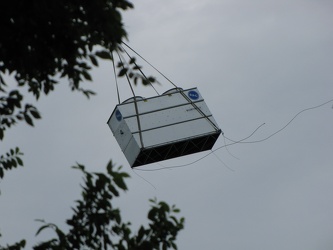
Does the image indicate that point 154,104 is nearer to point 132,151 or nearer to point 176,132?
point 176,132

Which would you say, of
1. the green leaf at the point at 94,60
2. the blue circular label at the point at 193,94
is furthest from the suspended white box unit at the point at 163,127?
the green leaf at the point at 94,60

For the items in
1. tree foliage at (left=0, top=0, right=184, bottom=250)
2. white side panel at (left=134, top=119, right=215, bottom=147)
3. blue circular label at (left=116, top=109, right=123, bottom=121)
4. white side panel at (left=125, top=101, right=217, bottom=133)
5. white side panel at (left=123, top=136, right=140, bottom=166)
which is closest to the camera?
tree foliage at (left=0, top=0, right=184, bottom=250)

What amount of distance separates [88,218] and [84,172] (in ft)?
1.23

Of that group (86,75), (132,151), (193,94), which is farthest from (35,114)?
(193,94)

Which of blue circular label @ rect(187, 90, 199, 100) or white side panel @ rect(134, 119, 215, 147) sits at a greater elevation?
blue circular label @ rect(187, 90, 199, 100)

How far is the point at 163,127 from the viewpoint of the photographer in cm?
1330

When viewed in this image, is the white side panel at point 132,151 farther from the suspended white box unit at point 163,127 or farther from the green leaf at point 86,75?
the green leaf at point 86,75

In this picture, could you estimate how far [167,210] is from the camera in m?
5.54

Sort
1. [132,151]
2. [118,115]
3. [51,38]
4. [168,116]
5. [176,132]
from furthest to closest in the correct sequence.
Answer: [168,116]
[118,115]
[176,132]
[132,151]
[51,38]

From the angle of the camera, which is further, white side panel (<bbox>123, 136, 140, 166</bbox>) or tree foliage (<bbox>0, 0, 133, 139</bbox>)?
Result: white side panel (<bbox>123, 136, 140, 166</bbox>)

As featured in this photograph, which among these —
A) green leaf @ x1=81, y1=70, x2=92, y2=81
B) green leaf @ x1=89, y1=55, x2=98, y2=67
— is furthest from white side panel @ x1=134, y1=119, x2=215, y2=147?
green leaf @ x1=89, y1=55, x2=98, y2=67

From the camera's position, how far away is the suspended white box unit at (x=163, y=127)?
512 inches

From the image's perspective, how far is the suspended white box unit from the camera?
13000mm

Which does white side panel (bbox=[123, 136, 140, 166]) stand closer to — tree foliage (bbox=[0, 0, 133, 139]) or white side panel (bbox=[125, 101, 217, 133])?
white side panel (bbox=[125, 101, 217, 133])
